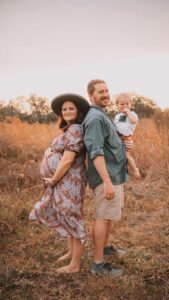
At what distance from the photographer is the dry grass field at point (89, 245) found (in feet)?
10.6

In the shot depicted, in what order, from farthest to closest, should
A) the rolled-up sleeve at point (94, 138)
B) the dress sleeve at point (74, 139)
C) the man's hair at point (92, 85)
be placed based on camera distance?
the man's hair at point (92, 85), the dress sleeve at point (74, 139), the rolled-up sleeve at point (94, 138)

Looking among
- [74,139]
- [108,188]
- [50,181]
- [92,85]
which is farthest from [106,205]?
[92,85]

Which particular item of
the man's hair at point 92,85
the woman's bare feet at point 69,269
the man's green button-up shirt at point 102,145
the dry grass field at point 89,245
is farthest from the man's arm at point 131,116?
the woman's bare feet at point 69,269

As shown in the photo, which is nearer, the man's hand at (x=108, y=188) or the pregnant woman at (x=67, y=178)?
the man's hand at (x=108, y=188)

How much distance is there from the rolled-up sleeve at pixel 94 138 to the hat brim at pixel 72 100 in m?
0.29

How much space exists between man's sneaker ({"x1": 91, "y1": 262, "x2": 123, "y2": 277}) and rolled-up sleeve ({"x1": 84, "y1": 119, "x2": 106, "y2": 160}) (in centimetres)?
108

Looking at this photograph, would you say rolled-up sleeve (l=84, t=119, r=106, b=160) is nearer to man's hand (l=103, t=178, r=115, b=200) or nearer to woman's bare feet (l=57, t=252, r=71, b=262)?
man's hand (l=103, t=178, r=115, b=200)

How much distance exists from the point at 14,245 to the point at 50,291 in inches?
44.1

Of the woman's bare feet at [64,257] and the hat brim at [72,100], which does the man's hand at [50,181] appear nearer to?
the hat brim at [72,100]

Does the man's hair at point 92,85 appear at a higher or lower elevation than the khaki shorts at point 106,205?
higher

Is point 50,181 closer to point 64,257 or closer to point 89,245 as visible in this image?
point 64,257

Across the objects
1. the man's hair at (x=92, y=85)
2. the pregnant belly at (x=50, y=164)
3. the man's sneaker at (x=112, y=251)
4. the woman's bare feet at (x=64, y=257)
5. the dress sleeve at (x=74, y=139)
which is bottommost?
the man's sneaker at (x=112, y=251)

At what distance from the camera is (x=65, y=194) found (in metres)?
3.32

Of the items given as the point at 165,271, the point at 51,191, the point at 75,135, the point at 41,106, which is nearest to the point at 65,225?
the point at 51,191
